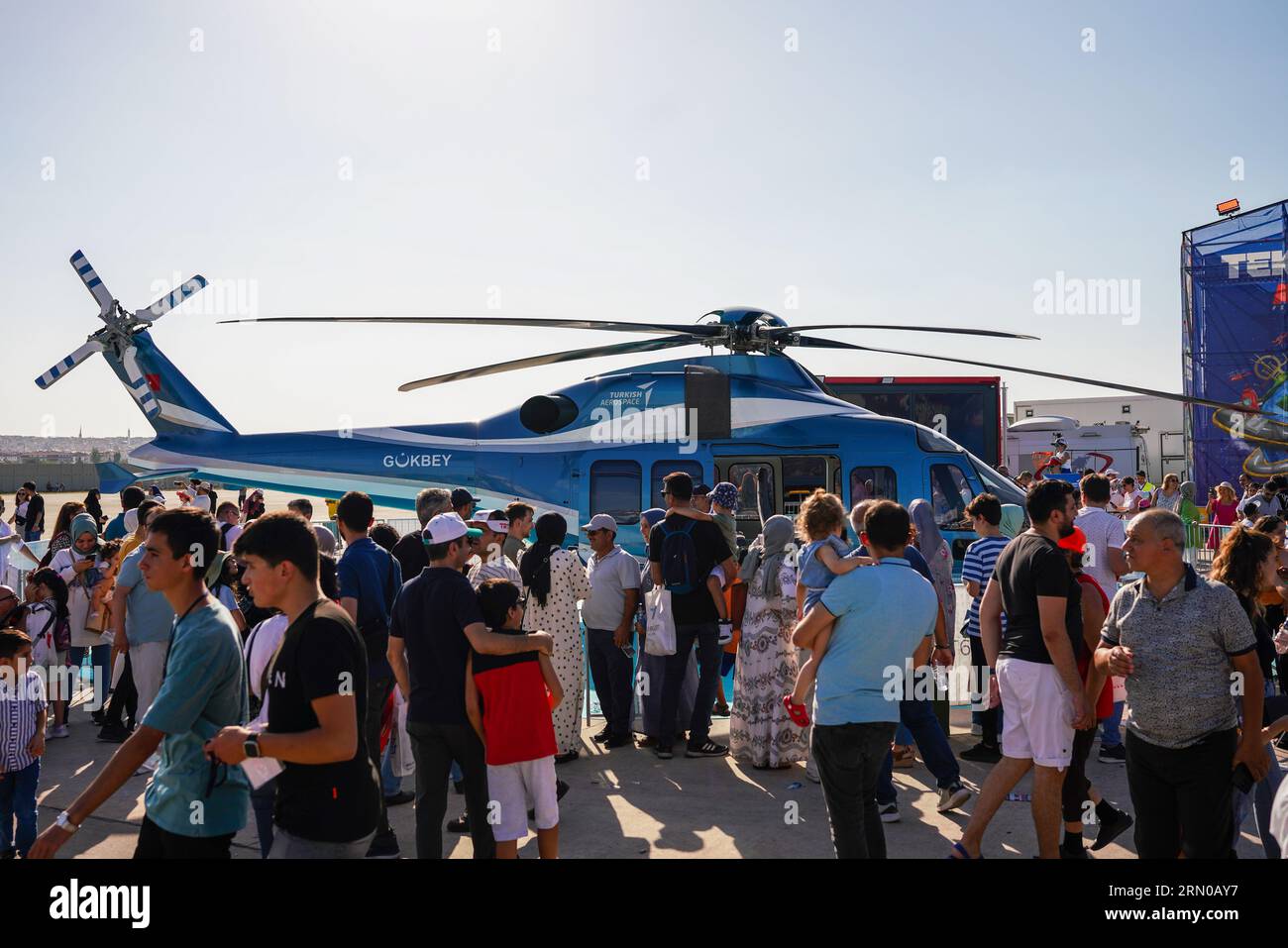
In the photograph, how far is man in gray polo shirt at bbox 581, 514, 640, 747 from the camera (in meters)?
6.45

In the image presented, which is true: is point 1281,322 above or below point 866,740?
above

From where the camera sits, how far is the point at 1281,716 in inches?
149

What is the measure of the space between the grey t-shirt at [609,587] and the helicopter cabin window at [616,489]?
4.09 metres

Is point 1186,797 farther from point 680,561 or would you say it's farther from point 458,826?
point 458,826

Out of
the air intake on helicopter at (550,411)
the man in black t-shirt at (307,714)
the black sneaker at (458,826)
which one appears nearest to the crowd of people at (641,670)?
the man in black t-shirt at (307,714)

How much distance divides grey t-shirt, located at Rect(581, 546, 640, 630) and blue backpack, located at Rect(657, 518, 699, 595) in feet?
1.09

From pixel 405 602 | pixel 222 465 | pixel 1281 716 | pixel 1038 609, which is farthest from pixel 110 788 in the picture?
pixel 222 465

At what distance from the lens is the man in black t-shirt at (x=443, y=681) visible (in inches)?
151

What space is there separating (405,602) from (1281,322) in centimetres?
2738

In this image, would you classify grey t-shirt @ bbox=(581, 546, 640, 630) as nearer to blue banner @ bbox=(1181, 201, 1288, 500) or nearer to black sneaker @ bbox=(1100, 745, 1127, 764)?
black sneaker @ bbox=(1100, 745, 1127, 764)

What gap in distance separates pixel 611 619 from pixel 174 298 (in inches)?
437

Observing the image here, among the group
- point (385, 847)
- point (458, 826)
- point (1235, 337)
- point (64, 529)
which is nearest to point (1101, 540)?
point (458, 826)

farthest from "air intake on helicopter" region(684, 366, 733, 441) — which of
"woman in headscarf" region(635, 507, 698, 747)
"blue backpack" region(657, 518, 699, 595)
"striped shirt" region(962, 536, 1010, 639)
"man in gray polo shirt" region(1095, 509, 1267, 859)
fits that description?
"man in gray polo shirt" region(1095, 509, 1267, 859)
